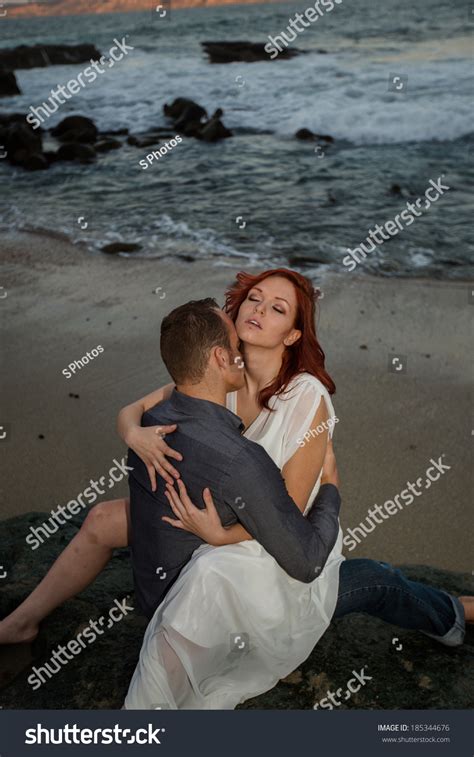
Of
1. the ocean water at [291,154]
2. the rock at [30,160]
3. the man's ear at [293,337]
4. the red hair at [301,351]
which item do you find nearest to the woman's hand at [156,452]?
the red hair at [301,351]

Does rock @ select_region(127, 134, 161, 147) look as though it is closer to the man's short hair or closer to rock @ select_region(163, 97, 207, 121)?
rock @ select_region(163, 97, 207, 121)

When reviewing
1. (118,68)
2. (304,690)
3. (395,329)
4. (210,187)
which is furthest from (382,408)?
(118,68)

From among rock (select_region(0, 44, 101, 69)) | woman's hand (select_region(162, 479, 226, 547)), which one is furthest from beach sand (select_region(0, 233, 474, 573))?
rock (select_region(0, 44, 101, 69))

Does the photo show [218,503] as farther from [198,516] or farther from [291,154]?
[291,154]

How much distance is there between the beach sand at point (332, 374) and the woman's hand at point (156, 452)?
2282 millimetres

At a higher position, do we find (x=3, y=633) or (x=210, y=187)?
→ (x=3, y=633)

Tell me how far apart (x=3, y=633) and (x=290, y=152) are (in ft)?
48.1

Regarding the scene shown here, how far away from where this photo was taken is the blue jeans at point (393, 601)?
2.97 meters

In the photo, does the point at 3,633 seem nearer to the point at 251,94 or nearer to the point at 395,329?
the point at 395,329

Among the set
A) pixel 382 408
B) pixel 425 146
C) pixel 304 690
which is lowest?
pixel 425 146

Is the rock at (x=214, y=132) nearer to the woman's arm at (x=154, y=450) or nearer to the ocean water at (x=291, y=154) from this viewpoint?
the ocean water at (x=291, y=154)

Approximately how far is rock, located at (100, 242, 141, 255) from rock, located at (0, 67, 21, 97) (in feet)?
49.9

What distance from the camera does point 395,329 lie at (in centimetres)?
750

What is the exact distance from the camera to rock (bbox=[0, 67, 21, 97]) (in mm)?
23562
